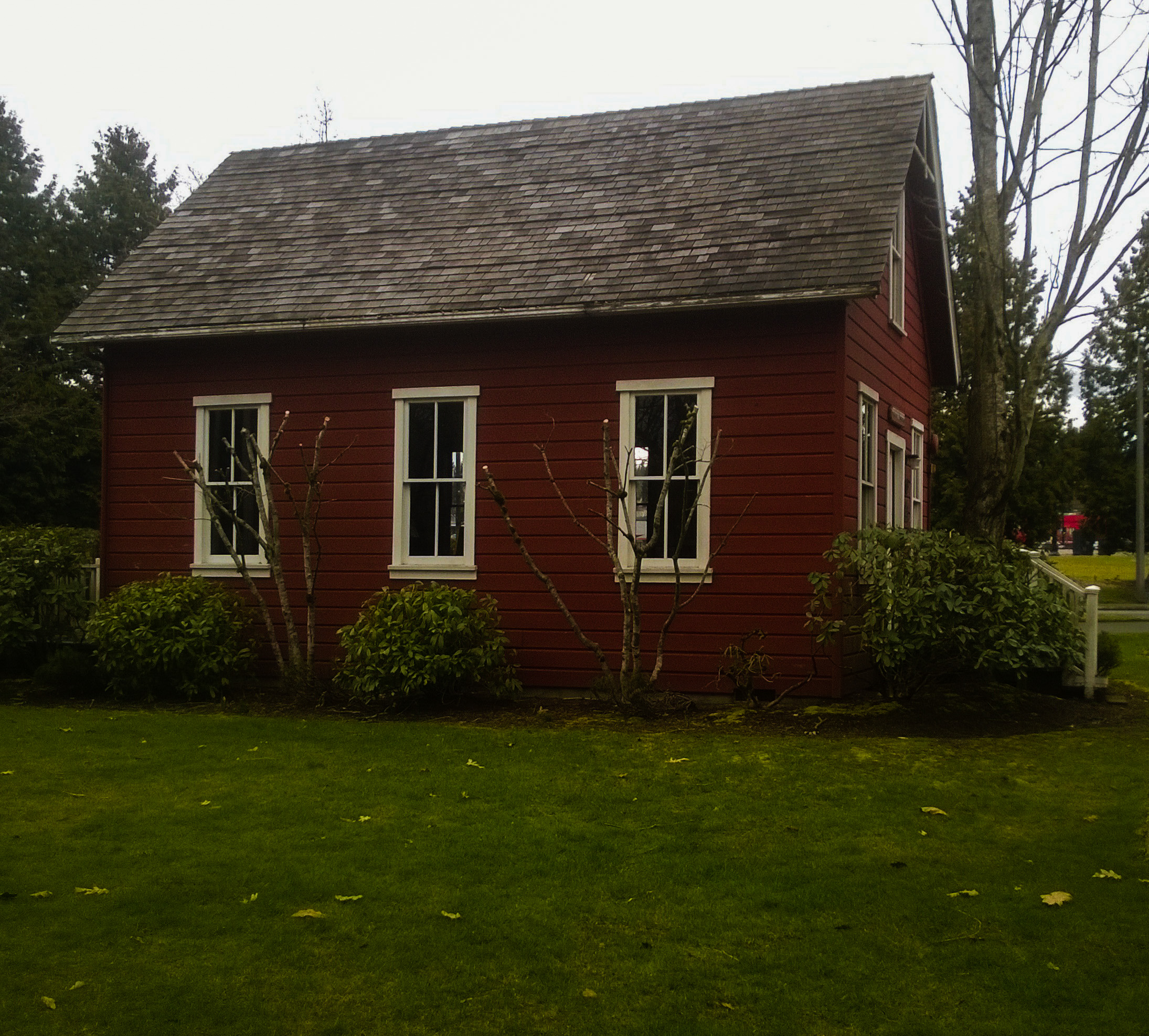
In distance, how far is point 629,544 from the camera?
461 inches

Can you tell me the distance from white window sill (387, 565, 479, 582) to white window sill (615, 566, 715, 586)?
5.14ft

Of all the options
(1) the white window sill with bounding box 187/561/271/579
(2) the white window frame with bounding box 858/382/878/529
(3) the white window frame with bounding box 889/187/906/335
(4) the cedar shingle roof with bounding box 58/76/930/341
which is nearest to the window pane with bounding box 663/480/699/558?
(2) the white window frame with bounding box 858/382/878/529

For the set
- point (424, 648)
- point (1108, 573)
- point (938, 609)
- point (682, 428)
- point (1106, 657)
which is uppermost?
point (682, 428)

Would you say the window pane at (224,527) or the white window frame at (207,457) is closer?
the white window frame at (207,457)

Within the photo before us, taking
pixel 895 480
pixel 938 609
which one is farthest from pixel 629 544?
pixel 895 480

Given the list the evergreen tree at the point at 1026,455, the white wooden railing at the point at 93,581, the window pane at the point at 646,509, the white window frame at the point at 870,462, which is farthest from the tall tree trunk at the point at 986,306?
the evergreen tree at the point at 1026,455

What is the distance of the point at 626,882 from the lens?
5.73 meters

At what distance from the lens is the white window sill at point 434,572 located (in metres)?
12.3

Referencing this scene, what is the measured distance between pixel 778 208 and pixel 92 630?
7.93 metres

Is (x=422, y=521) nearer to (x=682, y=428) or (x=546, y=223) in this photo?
(x=682, y=428)

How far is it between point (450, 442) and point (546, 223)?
2609 mm

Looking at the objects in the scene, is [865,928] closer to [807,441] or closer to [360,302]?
[807,441]

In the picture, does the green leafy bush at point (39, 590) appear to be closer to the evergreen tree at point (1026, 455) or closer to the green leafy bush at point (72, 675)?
the green leafy bush at point (72, 675)

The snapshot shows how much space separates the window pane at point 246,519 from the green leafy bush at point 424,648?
2.33 meters
